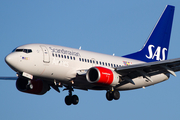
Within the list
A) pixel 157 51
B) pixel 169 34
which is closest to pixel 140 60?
pixel 157 51

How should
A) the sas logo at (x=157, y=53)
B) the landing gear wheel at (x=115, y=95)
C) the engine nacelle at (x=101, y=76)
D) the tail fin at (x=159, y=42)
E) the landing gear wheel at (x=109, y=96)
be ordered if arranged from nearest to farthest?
Answer: the engine nacelle at (x=101, y=76), the landing gear wheel at (x=115, y=95), the landing gear wheel at (x=109, y=96), the tail fin at (x=159, y=42), the sas logo at (x=157, y=53)

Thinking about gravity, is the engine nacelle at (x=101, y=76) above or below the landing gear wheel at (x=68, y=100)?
above

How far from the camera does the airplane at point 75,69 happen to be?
33062 millimetres

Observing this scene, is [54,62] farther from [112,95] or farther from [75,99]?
[112,95]

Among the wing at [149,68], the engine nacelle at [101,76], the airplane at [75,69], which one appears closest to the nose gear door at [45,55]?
the airplane at [75,69]

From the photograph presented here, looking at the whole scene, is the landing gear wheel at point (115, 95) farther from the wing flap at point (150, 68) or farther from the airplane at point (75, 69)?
the wing flap at point (150, 68)

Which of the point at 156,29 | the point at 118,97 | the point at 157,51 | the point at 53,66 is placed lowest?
the point at 118,97

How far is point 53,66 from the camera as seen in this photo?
33.8m

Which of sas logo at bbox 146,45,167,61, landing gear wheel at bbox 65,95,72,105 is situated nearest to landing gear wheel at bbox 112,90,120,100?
landing gear wheel at bbox 65,95,72,105

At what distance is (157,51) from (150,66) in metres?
13.2

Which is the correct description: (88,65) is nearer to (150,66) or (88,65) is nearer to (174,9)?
(150,66)

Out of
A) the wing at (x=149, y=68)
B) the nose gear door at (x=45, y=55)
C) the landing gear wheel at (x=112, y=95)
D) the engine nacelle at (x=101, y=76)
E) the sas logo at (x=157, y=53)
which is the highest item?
the sas logo at (x=157, y=53)

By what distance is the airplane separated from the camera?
1302 inches

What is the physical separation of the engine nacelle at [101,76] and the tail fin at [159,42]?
1156 cm
